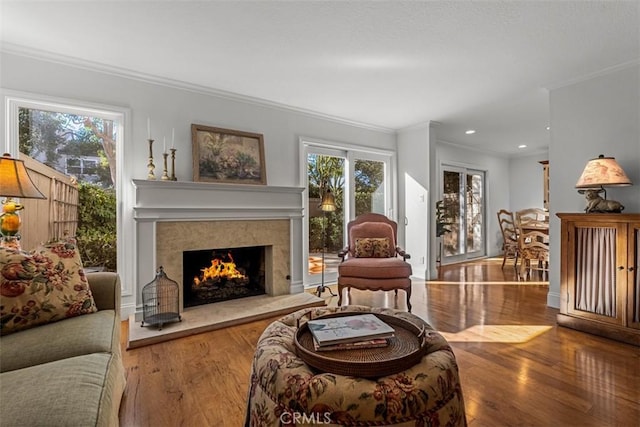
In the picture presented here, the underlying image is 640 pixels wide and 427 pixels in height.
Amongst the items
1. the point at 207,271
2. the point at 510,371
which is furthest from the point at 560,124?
the point at 207,271

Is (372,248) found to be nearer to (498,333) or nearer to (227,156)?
(498,333)

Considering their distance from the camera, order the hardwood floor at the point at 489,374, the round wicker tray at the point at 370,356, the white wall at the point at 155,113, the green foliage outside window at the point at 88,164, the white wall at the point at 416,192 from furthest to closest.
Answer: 1. the white wall at the point at 416,192
2. the green foliage outside window at the point at 88,164
3. the white wall at the point at 155,113
4. the hardwood floor at the point at 489,374
5. the round wicker tray at the point at 370,356

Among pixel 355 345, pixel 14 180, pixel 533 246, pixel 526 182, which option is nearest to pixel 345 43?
pixel 355 345

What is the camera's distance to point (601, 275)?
8.08 ft

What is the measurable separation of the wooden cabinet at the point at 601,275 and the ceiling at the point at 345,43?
1.45m

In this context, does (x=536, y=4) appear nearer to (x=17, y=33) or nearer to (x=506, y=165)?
(x=17, y=33)

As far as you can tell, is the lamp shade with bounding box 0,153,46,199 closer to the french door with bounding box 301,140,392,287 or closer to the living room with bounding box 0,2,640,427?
the living room with bounding box 0,2,640,427

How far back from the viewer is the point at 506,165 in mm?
6879

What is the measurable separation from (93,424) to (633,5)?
137 inches

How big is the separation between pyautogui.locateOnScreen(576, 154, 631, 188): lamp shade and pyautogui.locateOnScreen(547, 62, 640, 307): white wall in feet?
0.95

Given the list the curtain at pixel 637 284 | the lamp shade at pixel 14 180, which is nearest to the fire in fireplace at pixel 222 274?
the lamp shade at pixel 14 180

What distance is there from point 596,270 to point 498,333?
3.29 ft

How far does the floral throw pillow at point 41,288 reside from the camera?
1.34m

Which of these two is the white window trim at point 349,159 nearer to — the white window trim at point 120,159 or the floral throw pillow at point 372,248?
the floral throw pillow at point 372,248
